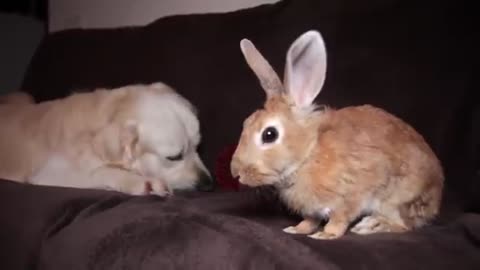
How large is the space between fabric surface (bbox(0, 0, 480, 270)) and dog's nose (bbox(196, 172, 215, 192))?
0.23 ft

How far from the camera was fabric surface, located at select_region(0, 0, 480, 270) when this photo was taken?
3.03ft

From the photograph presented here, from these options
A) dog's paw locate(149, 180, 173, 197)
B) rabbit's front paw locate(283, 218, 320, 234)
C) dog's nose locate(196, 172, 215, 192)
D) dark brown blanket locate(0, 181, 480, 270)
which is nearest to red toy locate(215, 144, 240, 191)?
dog's nose locate(196, 172, 215, 192)

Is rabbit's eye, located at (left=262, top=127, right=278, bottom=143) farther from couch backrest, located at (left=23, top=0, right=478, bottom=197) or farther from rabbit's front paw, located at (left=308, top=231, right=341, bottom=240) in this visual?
couch backrest, located at (left=23, top=0, right=478, bottom=197)

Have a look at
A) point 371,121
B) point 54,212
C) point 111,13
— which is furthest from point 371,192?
point 111,13

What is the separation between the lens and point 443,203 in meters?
1.32

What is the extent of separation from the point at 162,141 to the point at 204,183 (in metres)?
0.16

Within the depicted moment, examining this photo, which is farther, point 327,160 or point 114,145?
point 114,145

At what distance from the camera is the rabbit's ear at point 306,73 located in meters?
1.16

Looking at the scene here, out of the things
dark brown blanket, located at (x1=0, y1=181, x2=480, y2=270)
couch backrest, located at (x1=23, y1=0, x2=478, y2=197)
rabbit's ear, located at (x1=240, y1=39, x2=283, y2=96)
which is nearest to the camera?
dark brown blanket, located at (x1=0, y1=181, x2=480, y2=270)

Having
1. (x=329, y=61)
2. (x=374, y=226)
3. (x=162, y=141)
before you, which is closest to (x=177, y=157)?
(x=162, y=141)

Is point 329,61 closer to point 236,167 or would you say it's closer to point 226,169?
point 226,169

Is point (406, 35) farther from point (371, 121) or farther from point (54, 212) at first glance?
point (54, 212)

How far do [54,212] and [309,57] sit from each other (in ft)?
1.72

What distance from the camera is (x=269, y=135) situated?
1150 millimetres
